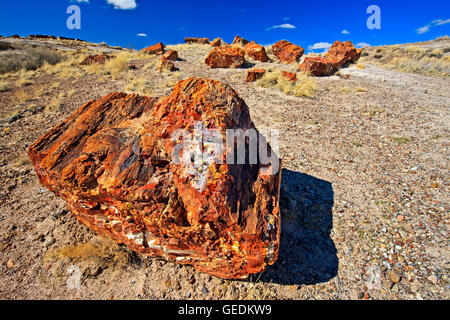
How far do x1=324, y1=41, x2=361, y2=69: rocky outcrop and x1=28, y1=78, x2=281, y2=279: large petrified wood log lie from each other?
14155 mm

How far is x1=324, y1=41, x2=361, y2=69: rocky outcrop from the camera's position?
541 inches

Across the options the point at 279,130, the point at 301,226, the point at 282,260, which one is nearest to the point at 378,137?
the point at 279,130

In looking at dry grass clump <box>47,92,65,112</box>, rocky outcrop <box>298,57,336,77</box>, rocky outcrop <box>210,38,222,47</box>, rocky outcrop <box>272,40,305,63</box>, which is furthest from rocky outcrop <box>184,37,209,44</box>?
dry grass clump <box>47,92,65,112</box>

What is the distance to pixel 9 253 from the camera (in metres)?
3.03

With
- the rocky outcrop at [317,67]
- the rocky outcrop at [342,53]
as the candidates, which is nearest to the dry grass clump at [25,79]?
the rocky outcrop at [317,67]

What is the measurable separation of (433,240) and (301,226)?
190cm

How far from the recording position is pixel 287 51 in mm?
14602

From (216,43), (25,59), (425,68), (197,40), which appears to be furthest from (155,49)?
(425,68)

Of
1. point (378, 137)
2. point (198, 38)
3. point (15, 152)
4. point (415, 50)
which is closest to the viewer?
point (15, 152)

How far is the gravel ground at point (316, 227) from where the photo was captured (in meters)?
2.60

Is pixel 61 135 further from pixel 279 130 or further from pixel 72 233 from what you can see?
pixel 279 130

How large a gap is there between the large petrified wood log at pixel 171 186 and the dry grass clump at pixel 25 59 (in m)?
15.2

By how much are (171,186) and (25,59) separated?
18.5 m
